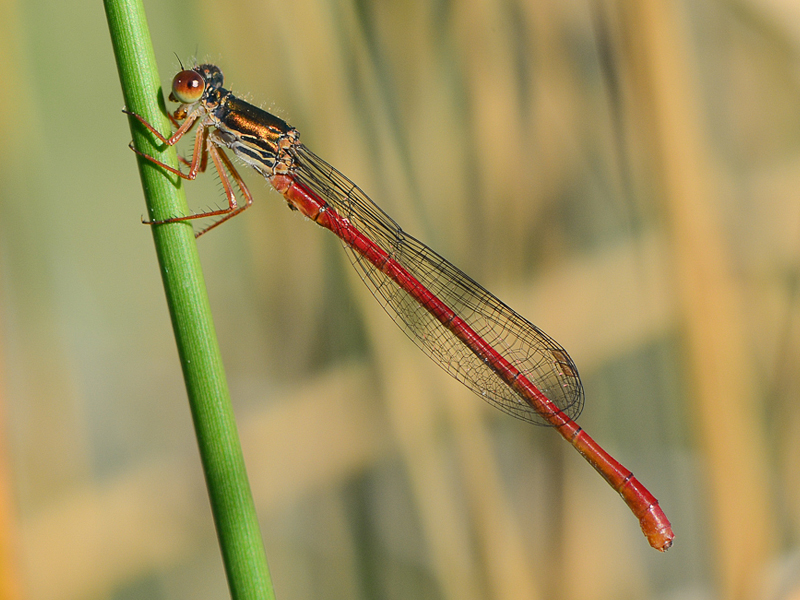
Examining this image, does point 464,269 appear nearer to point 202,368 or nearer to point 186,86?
point 186,86

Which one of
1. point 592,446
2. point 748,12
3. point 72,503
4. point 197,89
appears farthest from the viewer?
point 748,12

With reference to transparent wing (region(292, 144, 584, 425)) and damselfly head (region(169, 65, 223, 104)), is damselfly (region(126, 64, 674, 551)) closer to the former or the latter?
transparent wing (region(292, 144, 584, 425))

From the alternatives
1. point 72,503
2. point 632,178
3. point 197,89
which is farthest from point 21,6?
point 632,178

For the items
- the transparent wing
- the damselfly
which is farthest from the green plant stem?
the transparent wing

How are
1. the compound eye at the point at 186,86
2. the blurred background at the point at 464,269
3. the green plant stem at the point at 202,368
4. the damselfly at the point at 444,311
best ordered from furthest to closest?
the blurred background at the point at 464,269 → the damselfly at the point at 444,311 → the compound eye at the point at 186,86 → the green plant stem at the point at 202,368

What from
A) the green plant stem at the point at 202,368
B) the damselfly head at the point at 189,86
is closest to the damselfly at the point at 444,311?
the damselfly head at the point at 189,86

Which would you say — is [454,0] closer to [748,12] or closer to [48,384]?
[748,12]

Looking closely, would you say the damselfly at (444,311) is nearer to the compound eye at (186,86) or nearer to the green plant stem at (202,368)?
the compound eye at (186,86)
